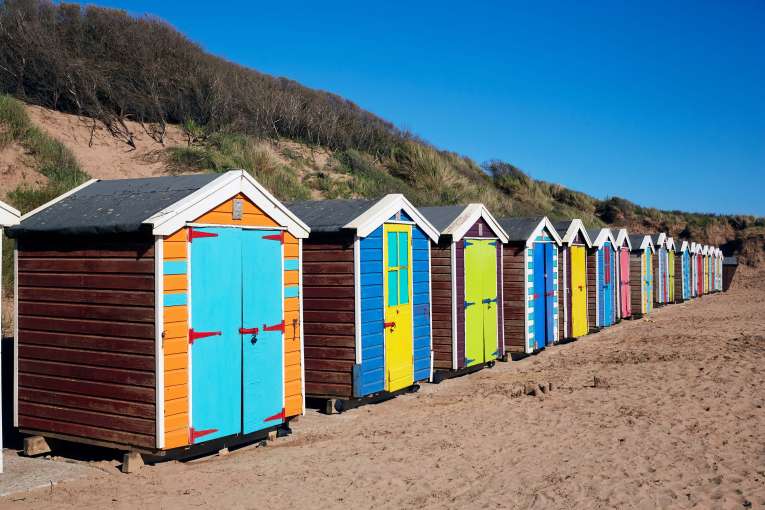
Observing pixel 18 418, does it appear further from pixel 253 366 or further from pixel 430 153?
pixel 430 153

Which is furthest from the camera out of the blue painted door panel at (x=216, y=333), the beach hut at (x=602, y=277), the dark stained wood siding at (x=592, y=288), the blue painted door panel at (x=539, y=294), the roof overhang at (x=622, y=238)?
the roof overhang at (x=622, y=238)

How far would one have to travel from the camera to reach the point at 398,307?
1105cm

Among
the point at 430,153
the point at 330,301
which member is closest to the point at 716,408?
the point at 330,301

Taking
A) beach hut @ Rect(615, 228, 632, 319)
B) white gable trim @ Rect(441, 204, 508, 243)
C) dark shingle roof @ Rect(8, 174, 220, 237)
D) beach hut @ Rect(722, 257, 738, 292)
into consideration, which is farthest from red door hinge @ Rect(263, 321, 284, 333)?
beach hut @ Rect(722, 257, 738, 292)

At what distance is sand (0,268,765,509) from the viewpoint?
6145 mm

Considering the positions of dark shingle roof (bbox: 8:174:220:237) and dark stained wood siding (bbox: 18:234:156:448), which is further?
dark shingle roof (bbox: 8:174:220:237)

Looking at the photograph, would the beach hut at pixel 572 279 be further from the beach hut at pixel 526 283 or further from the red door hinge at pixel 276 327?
the red door hinge at pixel 276 327

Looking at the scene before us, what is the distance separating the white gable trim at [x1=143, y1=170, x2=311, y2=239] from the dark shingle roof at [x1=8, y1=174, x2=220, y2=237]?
164 mm

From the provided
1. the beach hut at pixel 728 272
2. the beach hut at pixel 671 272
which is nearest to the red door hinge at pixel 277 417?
the beach hut at pixel 671 272

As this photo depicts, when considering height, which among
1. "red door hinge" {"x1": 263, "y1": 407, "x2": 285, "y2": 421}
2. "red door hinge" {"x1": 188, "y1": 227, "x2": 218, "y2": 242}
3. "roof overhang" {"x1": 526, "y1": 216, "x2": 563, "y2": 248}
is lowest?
"red door hinge" {"x1": 263, "y1": 407, "x2": 285, "y2": 421}

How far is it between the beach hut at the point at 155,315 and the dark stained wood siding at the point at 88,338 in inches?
0.6

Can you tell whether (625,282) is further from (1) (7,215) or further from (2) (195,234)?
(1) (7,215)

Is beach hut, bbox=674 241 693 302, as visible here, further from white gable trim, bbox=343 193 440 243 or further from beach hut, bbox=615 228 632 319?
white gable trim, bbox=343 193 440 243

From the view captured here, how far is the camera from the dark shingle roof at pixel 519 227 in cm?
1514
